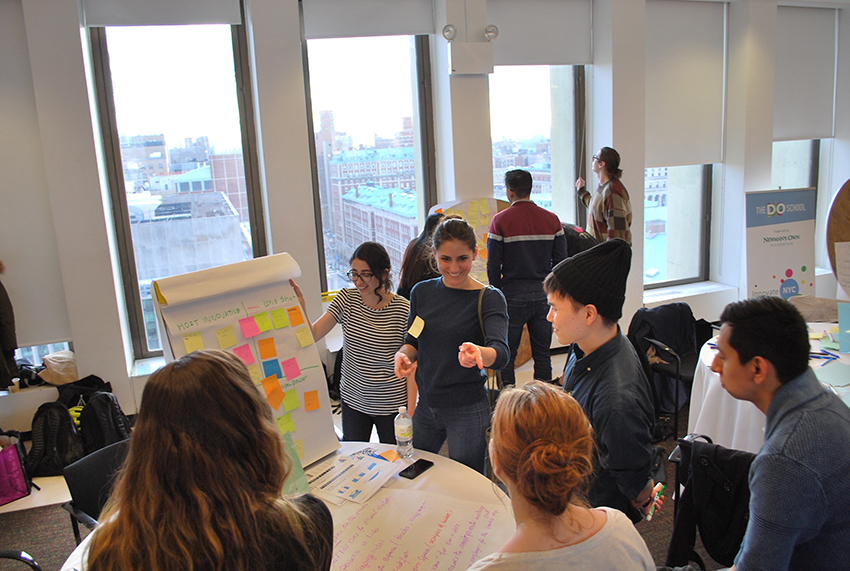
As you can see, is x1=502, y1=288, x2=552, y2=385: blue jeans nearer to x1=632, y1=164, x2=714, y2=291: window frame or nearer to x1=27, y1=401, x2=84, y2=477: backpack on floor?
x1=632, y1=164, x2=714, y2=291: window frame

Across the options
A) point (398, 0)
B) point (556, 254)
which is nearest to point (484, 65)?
point (398, 0)

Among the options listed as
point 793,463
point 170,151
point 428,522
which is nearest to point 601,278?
point 793,463

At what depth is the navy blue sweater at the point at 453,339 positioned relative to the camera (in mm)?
2211

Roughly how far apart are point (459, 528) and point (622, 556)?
720 mm

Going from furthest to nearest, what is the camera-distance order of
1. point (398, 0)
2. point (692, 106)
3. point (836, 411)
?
point (692, 106) → point (398, 0) → point (836, 411)

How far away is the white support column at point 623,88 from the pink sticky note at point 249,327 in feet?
13.1

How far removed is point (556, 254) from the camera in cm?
402

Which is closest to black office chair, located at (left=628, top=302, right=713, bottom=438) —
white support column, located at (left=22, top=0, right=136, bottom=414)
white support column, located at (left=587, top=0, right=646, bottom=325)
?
white support column, located at (left=587, top=0, right=646, bottom=325)

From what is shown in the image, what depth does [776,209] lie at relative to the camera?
523 centimetres

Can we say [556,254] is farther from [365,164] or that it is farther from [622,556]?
[622,556]

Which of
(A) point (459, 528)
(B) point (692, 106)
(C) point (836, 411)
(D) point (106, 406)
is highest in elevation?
(B) point (692, 106)

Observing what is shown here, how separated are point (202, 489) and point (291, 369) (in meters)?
1.17

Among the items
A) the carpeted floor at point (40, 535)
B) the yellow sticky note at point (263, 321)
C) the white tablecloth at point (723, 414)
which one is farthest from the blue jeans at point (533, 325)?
the carpeted floor at point (40, 535)

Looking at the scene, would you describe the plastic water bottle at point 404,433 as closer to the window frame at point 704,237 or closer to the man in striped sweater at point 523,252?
the man in striped sweater at point 523,252
